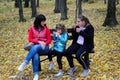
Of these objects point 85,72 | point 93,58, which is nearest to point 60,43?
point 85,72

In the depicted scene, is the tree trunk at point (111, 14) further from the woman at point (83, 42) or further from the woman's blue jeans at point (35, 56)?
the woman's blue jeans at point (35, 56)

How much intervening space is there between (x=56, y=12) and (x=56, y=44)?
19.0 meters

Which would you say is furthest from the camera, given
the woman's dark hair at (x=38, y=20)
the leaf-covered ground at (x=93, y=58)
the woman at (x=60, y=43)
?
the leaf-covered ground at (x=93, y=58)

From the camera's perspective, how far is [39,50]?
27.5 ft

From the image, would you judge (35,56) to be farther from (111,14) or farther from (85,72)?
(111,14)

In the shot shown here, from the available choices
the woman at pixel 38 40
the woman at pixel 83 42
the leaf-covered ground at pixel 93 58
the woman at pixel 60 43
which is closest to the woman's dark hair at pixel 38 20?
the woman at pixel 38 40

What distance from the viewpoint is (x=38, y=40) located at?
28.0 ft

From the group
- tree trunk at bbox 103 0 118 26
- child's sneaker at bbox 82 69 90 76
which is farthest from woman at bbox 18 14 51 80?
tree trunk at bbox 103 0 118 26

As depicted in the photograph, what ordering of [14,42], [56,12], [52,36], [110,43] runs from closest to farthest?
[52,36], [110,43], [14,42], [56,12]

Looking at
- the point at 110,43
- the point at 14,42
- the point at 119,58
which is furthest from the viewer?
the point at 14,42

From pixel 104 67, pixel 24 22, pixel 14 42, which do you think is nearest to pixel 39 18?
pixel 104 67

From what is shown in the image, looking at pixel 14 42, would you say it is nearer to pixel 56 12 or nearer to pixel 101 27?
pixel 101 27

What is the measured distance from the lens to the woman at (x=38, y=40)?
27.0 ft

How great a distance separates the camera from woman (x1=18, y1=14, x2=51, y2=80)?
823cm
